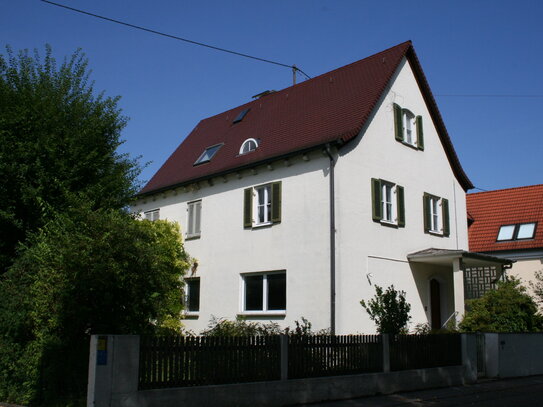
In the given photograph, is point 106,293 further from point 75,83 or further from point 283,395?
A: point 75,83

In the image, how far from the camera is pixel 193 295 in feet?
72.7

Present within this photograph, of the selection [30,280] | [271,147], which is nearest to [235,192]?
[271,147]

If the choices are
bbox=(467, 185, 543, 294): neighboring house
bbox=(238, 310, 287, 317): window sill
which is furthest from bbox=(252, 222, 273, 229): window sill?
bbox=(467, 185, 543, 294): neighboring house

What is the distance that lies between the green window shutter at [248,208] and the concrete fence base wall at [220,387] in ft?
25.8

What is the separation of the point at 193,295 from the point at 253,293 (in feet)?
11.3

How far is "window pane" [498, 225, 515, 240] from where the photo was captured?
28.1m

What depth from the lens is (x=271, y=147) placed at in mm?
20656

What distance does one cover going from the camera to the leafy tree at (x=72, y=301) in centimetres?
1144

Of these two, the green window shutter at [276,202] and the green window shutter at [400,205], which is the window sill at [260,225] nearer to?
the green window shutter at [276,202]

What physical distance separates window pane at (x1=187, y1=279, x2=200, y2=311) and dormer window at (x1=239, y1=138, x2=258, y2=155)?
16.3 ft

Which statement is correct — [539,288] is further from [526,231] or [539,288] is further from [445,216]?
[526,231]

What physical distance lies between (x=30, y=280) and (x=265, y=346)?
520cm

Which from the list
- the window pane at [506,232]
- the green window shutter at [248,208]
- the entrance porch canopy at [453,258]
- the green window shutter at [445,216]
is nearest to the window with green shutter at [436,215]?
the green window shutter at [445,216]

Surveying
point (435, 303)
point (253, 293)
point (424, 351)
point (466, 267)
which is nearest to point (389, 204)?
point (435, 303)
